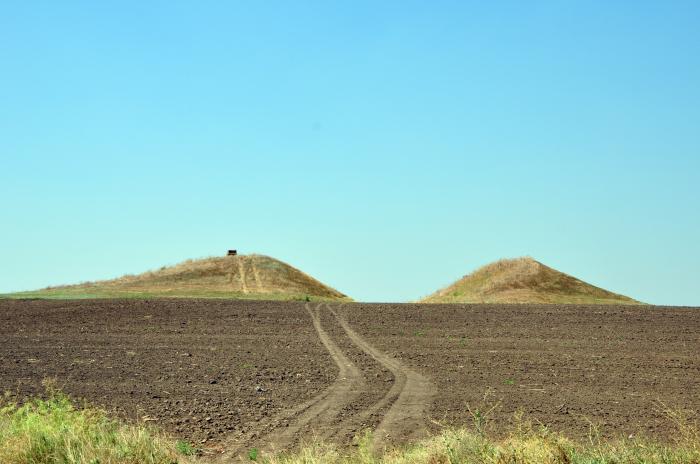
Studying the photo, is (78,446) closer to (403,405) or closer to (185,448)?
(185,448)

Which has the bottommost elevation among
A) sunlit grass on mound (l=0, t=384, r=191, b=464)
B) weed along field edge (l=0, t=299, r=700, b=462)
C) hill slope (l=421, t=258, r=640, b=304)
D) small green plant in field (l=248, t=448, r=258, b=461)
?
small green plant in field (l=248, t=448, r=258, b=461)

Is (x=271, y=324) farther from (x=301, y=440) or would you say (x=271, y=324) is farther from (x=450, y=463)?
(x=450, y=463)

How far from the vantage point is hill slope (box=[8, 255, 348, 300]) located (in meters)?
46.5

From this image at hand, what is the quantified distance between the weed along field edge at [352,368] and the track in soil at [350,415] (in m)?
0.05

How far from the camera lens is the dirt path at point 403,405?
1442cm

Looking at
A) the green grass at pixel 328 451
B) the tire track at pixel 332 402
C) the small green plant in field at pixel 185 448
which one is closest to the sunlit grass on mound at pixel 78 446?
the green grass at pixel 328 451

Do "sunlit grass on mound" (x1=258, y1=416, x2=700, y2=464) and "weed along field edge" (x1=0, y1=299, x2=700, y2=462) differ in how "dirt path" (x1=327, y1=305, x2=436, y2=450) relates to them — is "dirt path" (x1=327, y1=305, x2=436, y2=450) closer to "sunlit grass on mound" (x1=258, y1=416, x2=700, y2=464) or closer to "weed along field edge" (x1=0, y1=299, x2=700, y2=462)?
"weed along field edge" (x1=0, y1=299, x2=700, y2=462)

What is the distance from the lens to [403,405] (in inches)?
677

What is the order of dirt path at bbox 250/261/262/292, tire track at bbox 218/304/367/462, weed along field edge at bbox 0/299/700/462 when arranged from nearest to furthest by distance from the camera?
tire track at bbox 218/304/367/462 → weed along field edge at bbox 0/299/700/462 → dirt path at bbox 250/261/262/292

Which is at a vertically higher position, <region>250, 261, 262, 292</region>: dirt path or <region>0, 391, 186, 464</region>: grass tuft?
<region>250, 261, 262, 292</region>: dirt path

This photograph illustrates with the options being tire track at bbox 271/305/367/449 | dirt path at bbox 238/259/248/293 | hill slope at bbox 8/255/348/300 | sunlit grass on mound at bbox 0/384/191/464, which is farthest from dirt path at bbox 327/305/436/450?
dirt path at bbox 238/259/248/293

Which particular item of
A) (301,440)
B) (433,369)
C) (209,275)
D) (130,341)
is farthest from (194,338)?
(209,275)

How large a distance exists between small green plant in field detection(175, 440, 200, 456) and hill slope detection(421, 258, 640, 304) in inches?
1225

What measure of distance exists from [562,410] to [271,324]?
17127mm
